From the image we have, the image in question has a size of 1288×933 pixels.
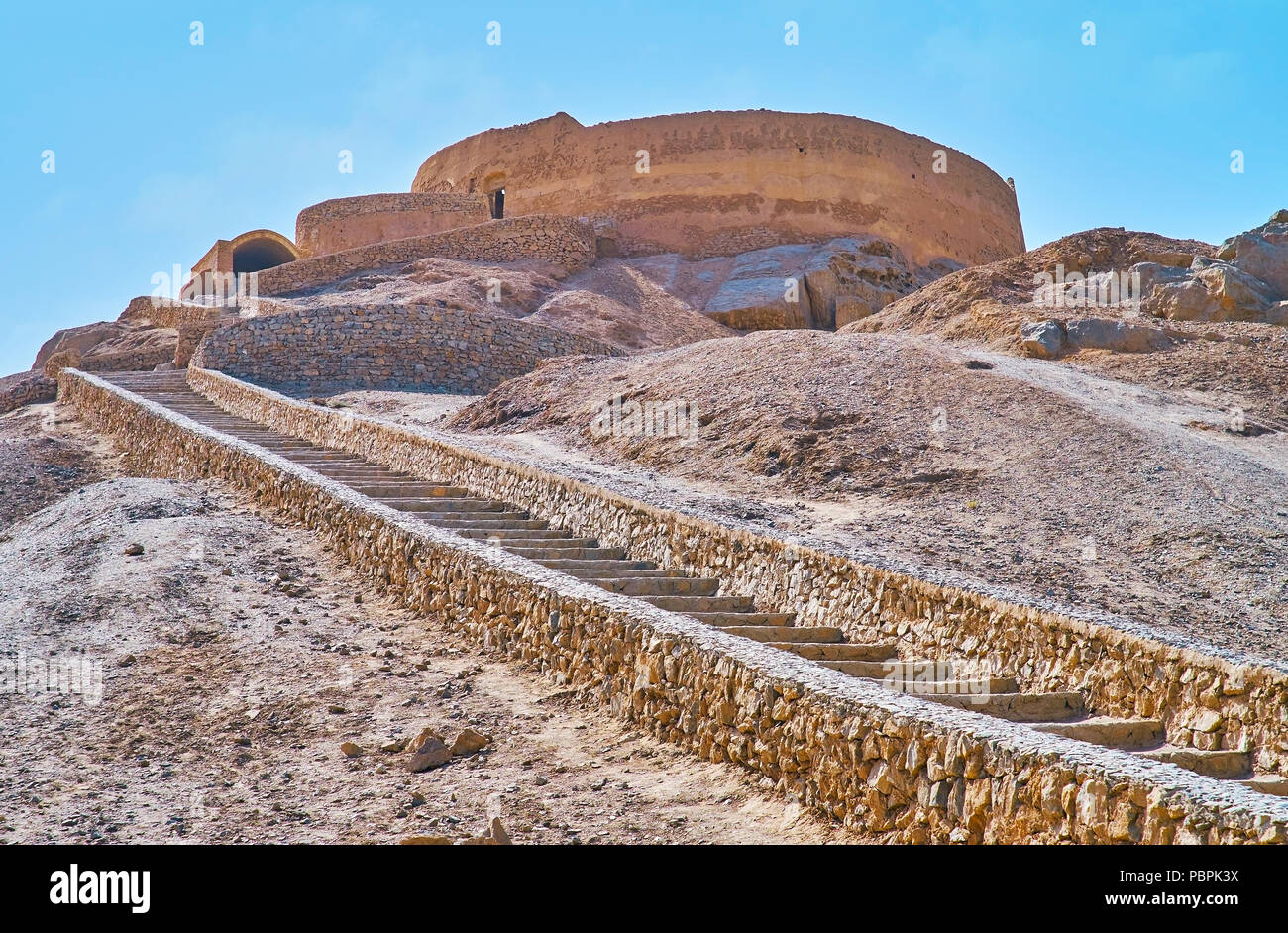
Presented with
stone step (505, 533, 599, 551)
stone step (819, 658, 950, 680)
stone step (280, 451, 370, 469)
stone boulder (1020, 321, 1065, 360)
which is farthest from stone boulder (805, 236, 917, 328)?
stone step (819, 658, 950, 680)

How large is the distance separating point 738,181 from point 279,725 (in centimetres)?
2508

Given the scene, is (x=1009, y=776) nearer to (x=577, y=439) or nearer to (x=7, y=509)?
(x=577, y=439)

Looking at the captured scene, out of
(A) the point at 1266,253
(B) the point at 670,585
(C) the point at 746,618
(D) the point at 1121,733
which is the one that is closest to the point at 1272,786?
(D) the point at 1121,733

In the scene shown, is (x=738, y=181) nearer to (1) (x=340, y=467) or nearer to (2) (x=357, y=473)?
(1) (x=340, y=467)

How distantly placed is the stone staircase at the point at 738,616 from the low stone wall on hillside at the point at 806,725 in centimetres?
63

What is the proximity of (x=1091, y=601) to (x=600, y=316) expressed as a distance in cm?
1641

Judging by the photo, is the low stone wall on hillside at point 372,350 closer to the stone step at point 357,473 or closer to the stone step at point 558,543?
the stone step at point 357,473

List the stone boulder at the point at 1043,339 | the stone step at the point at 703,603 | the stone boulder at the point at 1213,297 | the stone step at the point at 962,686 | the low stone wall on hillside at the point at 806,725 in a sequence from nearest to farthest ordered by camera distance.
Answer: the low stone wall on hillside at the point at 806,725, the stone step at the point at 962,686, the stone step at the point at 703,603, the stone boulder at the point at 1043,339, the stone boulder at the point at 1213,297

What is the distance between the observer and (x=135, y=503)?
10.6m

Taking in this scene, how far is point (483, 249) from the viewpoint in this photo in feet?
88.5

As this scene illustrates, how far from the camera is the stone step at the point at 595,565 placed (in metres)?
8.43

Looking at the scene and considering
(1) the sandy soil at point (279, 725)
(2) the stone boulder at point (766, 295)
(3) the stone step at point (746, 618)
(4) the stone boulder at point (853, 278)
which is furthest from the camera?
(4) the stone boulder at point (853, 278)

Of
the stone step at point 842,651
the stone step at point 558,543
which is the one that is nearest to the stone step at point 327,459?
the stone step at point 558,543

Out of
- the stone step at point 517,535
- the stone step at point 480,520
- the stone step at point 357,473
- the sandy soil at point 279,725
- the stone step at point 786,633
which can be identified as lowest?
the sandy soil at point 279,725
